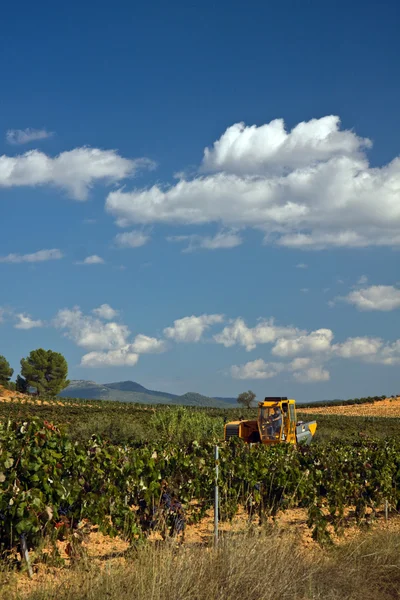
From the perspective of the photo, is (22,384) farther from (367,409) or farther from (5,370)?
(367,409)

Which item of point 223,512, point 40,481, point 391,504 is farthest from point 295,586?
point 391,504

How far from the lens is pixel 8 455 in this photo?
8188mm

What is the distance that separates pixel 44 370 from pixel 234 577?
92.0m

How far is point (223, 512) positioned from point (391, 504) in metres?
4.10

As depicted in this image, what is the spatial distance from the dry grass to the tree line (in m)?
89.8

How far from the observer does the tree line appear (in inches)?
3696

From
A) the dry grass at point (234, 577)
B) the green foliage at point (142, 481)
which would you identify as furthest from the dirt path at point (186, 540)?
the dry grass at point (234, 577)

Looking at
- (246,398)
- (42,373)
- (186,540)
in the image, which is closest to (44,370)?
(42,373)

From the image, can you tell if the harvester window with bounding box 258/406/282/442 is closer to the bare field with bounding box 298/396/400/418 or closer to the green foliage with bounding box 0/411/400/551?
the green foliage with bounding box 0/411/400/551

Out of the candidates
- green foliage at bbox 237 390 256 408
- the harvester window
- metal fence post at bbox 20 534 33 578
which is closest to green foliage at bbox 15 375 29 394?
green foliage at bbox 237 390 256 408

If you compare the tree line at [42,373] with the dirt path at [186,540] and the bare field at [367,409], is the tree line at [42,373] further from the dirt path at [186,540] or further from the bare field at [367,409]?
the dirt path at [186,540]

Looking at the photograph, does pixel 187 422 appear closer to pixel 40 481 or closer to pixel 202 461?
pixel 202 461

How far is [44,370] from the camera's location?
94.8 metres

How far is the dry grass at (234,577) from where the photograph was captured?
6020 millimetres
